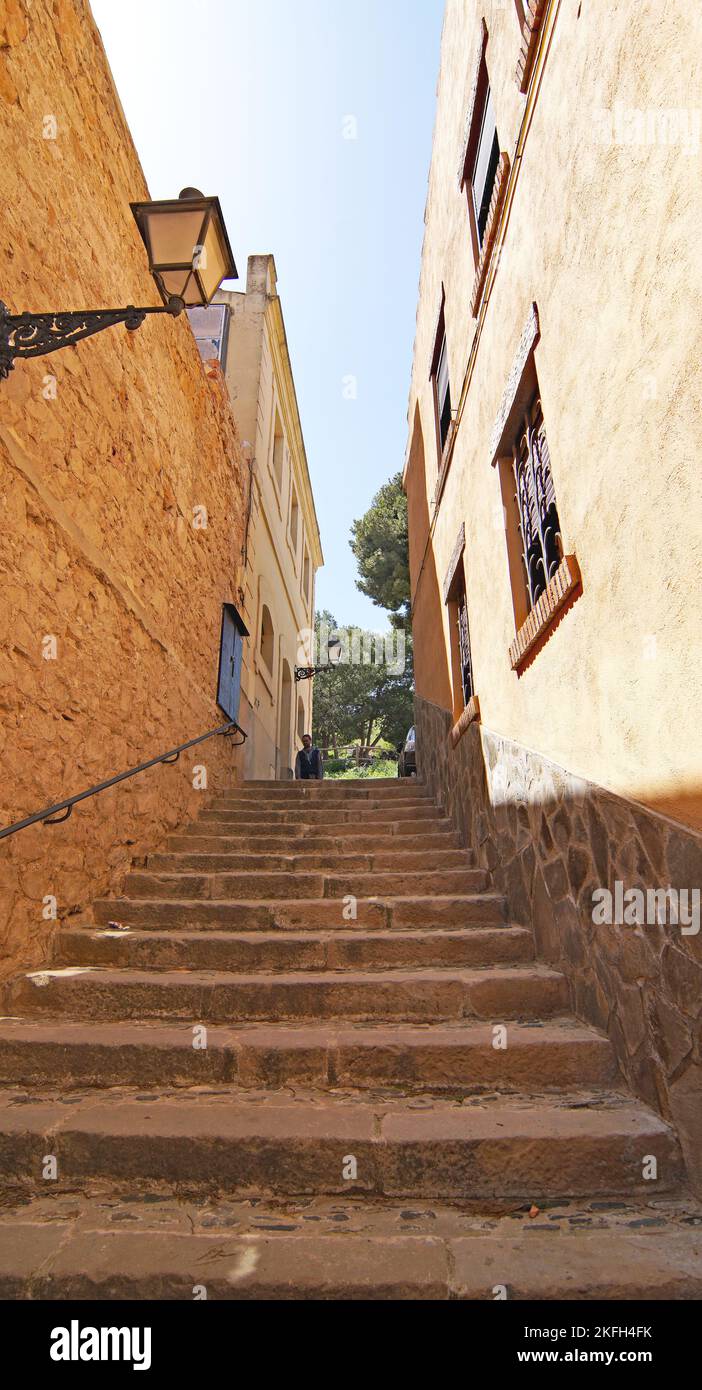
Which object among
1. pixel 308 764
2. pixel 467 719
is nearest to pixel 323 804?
pixel 467 719

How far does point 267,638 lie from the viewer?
452 inches

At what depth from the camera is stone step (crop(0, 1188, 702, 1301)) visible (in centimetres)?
168

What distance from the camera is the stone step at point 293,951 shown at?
3414 mm

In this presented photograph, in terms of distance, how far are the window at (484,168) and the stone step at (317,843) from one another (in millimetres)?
4863

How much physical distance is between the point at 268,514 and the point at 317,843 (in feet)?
23.5

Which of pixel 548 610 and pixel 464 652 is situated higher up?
pixel 464 652

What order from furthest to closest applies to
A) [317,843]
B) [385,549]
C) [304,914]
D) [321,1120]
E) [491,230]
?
[385,549] < [317,843] < [491,230] < [304,914] < [321,1120]

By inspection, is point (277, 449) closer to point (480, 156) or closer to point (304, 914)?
point (480, 156)

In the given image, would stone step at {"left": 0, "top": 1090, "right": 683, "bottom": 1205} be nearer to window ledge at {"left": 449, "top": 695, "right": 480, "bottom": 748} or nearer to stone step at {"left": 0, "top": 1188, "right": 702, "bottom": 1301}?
stone step at {"left": 0, "top": 1188, "right": 702, "bottom": 1301}

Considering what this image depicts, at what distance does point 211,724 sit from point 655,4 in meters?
6.08

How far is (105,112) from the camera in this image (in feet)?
14.9

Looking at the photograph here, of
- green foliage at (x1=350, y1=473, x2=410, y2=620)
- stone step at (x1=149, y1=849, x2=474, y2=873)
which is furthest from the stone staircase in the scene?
green foliage at (x1=350, y1=473, x2=410, y2=620)

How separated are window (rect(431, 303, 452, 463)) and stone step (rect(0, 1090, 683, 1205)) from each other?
6384mm

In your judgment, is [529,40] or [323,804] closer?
[529,40]
